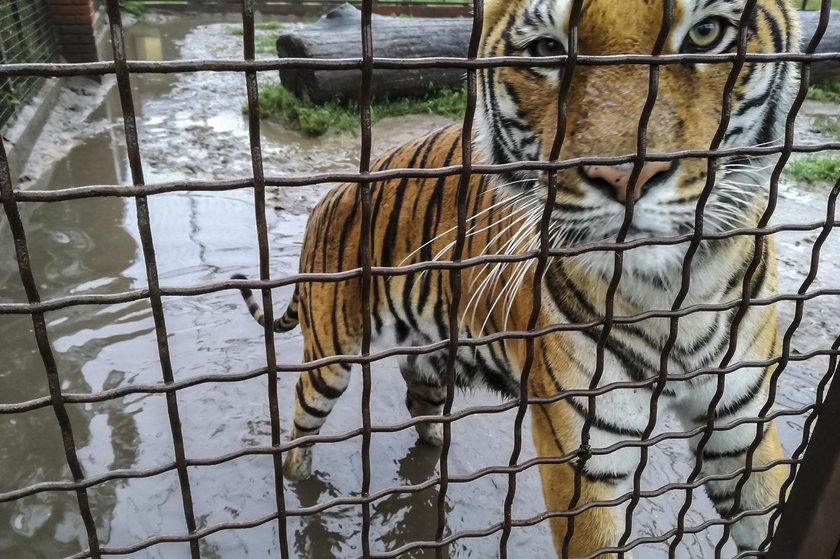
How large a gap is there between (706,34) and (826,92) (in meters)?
6.70

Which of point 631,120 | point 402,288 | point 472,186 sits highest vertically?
point 631,120

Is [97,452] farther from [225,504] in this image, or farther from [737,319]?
[737,319]

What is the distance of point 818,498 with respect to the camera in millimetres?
1278

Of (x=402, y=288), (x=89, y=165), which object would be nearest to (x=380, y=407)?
(x=402, y=288)

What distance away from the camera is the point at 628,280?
1401 millimetres

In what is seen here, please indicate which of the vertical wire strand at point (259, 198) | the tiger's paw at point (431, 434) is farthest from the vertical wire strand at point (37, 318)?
the tiger's paw at point (431, 434)

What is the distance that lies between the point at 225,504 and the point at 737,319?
5.67 feet

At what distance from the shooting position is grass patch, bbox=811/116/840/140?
559 centimetres

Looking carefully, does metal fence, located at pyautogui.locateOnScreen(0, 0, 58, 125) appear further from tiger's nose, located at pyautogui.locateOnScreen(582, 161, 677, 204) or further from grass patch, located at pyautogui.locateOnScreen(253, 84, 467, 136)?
tiger's nose, located at pyautogui.locateOnScreen(582, 161, 677, 204)

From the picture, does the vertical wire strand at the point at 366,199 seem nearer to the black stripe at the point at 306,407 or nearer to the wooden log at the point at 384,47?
→ the black stripe at the point at 306,407

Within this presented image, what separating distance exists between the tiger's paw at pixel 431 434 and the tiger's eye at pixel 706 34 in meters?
1.75

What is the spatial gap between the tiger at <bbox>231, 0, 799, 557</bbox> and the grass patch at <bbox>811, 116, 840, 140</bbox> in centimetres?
486

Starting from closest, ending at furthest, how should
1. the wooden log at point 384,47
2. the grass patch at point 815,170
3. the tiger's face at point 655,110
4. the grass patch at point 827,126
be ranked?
1. the tiger's face at point 655,110
2. the grass patch at point 815,170
3. the grass patch at point 827,126
4. the wooden log at point 384,47

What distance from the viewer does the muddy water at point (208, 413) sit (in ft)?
7.07
